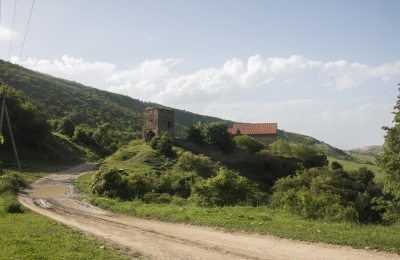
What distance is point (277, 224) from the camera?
36.9ft

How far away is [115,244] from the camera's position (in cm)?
964

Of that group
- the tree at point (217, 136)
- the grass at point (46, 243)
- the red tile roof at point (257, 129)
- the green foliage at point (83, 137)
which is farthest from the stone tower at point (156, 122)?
the grass at point (46, 243)

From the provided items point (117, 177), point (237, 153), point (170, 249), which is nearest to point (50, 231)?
point (170, 249)

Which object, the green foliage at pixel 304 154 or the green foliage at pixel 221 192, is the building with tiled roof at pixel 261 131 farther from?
the green foliage at pixel 221 192

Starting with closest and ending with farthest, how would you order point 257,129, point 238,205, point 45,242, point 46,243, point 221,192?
1. point 46,243
2. point 45,242
3. point 238,205
4. point 221,192
5. point 257,129

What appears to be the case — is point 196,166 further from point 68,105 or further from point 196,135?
point 68,105

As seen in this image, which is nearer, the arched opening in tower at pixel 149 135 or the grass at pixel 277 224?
the grass at pixel 277 224

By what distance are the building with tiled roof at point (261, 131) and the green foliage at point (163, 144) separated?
21072 mm

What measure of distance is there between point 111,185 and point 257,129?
42.5 metres

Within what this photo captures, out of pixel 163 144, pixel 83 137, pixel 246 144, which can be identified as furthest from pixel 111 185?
pixel 83 137

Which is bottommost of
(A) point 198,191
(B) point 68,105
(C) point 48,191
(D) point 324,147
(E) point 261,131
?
(C) point 48,191

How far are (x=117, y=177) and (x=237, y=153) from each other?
25929 millimetres

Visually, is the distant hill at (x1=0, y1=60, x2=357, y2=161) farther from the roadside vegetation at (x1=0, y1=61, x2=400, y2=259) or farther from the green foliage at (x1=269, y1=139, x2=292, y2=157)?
the green foliage at (x1=269, y1=139, x2=292, y2=157)

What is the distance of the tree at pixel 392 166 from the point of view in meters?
18.4
